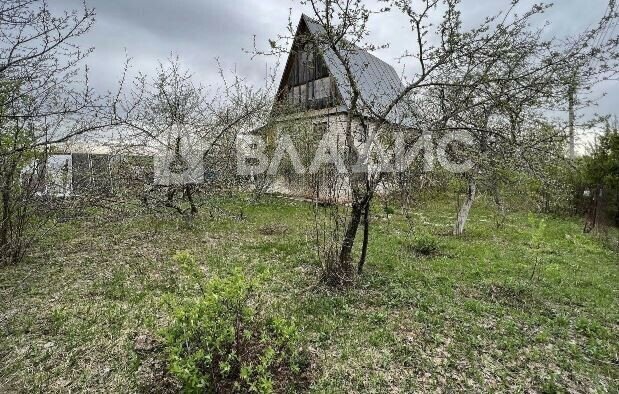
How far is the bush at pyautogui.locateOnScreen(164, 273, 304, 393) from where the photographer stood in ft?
7.45

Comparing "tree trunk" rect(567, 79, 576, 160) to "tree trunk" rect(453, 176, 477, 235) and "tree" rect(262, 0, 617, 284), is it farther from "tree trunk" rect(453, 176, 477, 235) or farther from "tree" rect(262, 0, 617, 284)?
"tree trunk" rect(453, 176, 477, 235)

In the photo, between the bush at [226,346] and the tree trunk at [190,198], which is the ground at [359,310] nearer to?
the bush at [226,346]

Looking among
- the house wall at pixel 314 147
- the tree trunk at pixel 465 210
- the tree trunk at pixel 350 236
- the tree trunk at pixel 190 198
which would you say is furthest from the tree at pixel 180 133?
the tree trunk at pixel 465 210

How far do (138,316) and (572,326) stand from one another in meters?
4.40

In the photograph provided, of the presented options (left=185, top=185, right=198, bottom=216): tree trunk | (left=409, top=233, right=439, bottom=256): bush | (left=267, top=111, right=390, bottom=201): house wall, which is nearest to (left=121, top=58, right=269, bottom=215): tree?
(left=185, top=185, right=198, bottom=216): tree trunk

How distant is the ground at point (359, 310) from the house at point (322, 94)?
151 centimetres

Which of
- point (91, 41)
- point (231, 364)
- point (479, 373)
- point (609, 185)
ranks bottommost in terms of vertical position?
point (479, 373)

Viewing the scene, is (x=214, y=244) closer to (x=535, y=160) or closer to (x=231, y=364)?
(x=231, y=364)

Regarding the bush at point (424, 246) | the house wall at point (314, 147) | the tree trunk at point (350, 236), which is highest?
the house wall at point (314, 147)

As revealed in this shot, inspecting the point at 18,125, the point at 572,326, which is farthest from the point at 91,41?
the point at 572,326

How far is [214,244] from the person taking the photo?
618cm

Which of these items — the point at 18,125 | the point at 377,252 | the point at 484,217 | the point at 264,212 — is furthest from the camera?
the point at 484,217

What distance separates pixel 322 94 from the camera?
11461mm

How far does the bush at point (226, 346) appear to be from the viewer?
2271 mm
